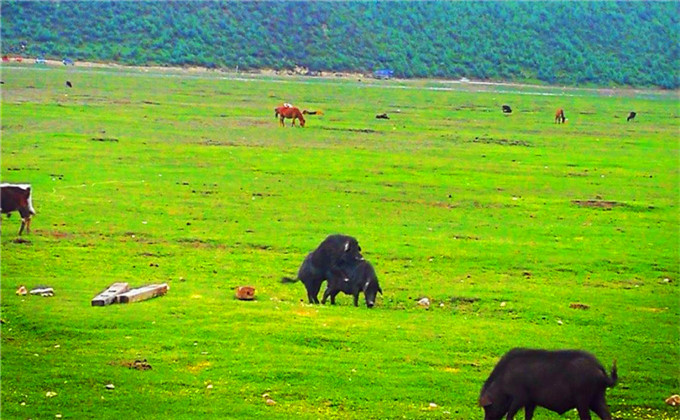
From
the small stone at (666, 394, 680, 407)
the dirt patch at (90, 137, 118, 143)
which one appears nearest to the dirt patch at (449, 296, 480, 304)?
the small stone at (666, 394, 680, 407)

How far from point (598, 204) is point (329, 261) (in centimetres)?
1060

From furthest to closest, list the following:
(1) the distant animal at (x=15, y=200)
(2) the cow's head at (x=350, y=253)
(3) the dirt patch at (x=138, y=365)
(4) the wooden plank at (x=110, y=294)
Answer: (1) the distant animal at (x=15, y=200)
(2) the cow's head at (x=350, y=253)
(4) the wooden plank at (x=110, y=294)
(3) the dirt patch at (x=138, y=365)

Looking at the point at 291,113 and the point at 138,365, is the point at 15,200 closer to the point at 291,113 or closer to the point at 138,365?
the point at 138,365

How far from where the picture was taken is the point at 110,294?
12008 mm

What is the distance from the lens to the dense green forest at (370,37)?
8081cm

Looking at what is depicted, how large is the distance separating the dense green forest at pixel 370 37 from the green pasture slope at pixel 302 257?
46509 millimetres

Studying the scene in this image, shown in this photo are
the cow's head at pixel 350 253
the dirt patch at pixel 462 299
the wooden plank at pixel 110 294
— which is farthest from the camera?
the dirt patch at pixel 462 299

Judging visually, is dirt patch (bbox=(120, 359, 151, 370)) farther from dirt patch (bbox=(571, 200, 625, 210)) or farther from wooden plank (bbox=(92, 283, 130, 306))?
dirt patch (bbox=(571, 200, 625, 210))

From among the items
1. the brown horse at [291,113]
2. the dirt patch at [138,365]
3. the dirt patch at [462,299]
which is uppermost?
the brown horse at [291,113]

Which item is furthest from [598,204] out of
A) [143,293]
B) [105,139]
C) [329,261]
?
[105,139]

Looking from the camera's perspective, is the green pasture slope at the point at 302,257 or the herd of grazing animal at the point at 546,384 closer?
the herd of grazing animal at the point at 546,384

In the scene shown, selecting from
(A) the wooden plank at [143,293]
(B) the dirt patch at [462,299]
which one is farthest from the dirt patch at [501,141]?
(A) the wooden plank at [143,293]

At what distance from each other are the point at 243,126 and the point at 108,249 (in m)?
21.5

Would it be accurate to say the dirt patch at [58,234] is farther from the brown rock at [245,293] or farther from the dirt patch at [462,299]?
the dirt patch at [462,299]
